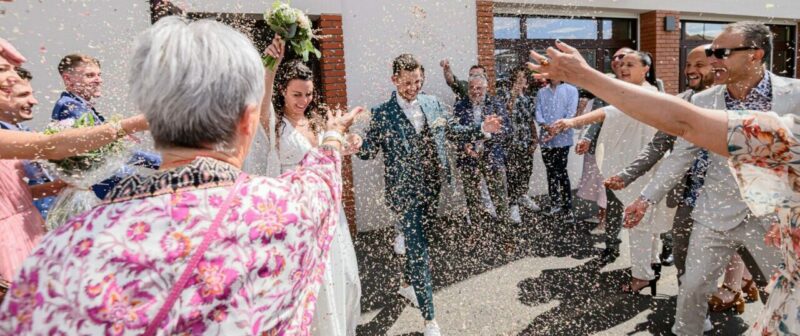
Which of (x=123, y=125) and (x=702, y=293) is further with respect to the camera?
(x=702, y=293)

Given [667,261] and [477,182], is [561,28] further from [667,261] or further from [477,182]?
[667,261]

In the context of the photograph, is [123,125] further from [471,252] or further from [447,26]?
[447,26]

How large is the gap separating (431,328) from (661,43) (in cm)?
794

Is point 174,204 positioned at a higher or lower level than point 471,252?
higher

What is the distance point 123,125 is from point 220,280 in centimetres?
134

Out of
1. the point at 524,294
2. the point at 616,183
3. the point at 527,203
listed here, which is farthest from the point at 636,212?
the point at 527,203

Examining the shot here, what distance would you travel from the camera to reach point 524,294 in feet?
14.3

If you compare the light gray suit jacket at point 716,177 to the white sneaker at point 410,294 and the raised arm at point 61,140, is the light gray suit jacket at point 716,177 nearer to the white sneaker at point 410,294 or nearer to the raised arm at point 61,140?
the white sneaker at point 410,294

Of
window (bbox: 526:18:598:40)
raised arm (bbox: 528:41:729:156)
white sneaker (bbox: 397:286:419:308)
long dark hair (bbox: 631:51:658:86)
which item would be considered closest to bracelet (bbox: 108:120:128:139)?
raised arm (bbox: 528:41:729:156)

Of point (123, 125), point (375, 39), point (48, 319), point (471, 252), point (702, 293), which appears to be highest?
point (375, 39)

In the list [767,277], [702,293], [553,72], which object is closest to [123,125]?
[553,72]

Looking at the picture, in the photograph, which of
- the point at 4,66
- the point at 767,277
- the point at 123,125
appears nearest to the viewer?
the point at 123,125

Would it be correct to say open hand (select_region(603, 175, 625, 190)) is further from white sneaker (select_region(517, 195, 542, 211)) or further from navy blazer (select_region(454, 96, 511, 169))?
white sneaker (select_region(517, 195, 542, 211))

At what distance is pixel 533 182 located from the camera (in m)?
8.27
